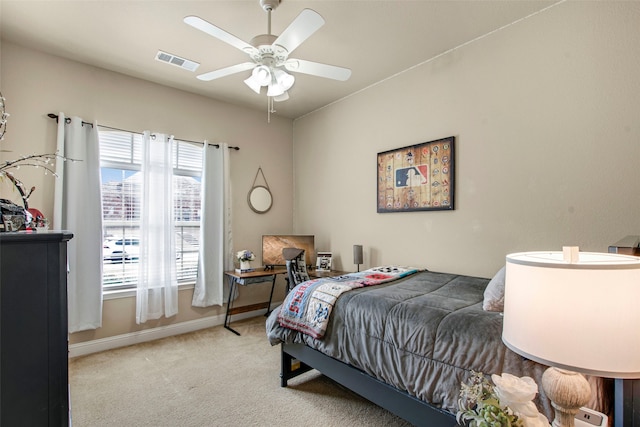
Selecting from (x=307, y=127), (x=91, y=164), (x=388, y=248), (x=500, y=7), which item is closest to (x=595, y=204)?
(x=500, y=7)

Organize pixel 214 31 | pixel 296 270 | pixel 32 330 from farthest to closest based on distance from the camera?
pixel 296 270 → pixel 214 31 → pixel 32 330

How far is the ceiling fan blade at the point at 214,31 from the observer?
1.71 meters

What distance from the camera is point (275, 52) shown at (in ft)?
6.63

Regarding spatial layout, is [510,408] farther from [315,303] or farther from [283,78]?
[283,78]

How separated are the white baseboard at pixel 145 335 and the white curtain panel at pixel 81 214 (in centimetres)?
20

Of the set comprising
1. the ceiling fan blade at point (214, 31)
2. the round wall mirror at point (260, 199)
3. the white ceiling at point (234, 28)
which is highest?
the white ceiling at point (234, 28)

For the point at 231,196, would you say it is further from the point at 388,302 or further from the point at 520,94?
the point at 520,94

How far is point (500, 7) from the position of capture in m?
2.34

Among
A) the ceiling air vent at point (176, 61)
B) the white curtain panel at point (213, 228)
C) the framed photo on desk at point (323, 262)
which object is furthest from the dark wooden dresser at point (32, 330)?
the framed photo on desk at point (323, 262)

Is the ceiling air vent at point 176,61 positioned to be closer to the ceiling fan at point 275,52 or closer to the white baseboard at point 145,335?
the ceiling fan at point 275,52

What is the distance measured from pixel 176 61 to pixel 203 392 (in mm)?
2903

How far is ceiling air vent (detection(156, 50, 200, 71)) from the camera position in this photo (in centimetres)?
289

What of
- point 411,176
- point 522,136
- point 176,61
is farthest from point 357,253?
point 176,61

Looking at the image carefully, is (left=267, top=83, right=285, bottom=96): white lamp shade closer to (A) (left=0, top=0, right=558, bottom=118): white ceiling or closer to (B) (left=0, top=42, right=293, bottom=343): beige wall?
(A) (left=0, top=0, right=558, bottom=118): white ceiling
